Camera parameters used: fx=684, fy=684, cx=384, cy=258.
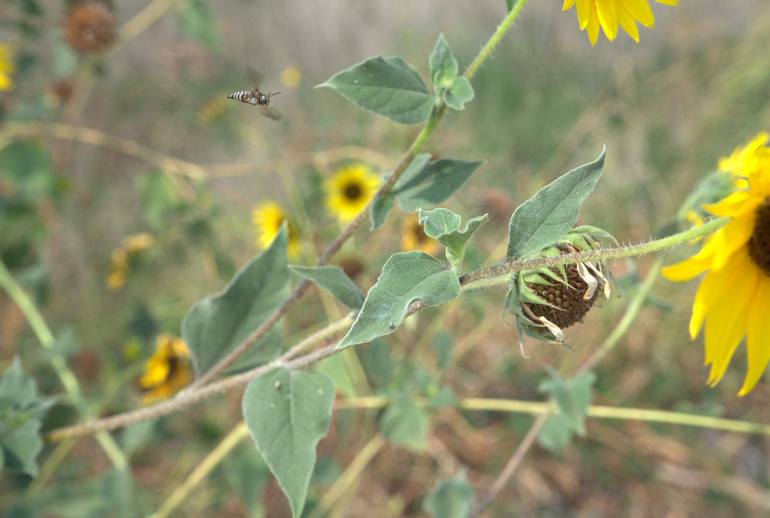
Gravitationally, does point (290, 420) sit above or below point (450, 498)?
above

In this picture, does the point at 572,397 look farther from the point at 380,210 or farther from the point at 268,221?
the point at 268,221

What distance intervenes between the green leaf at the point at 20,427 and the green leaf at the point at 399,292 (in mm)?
658

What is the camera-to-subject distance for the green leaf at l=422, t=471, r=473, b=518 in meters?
1.33

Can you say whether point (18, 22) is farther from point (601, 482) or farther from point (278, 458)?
point (601, 482)

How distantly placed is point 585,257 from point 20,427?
0.96m

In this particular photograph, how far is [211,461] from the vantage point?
58.0 inches

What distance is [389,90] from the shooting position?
906 mm

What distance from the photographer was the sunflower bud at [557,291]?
2.41 feet

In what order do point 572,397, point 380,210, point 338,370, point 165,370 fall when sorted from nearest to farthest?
point 380,210 < point 572,397 < point 338,370 < point 165,370

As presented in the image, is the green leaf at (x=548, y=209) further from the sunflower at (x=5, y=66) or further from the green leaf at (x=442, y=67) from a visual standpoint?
the sunflower at (x=5, y=66)

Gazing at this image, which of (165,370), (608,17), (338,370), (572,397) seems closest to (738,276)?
(608,17)

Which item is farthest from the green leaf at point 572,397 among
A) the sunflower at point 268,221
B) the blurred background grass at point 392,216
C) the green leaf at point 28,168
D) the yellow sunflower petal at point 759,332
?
the green leaf at point 28,168

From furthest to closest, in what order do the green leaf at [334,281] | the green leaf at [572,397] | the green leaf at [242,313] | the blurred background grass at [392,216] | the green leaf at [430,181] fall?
the blurred background grass at [392,216] < the green leaf at [572,397] < the green leaf at [242,313] < the green leaf at [430,181] < the green leaf at [334,281]

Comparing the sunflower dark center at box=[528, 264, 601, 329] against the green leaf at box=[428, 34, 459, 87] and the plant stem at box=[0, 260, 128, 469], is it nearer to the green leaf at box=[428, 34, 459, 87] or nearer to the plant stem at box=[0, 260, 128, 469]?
the green leaf at box=[428, 34, 459, 87]
